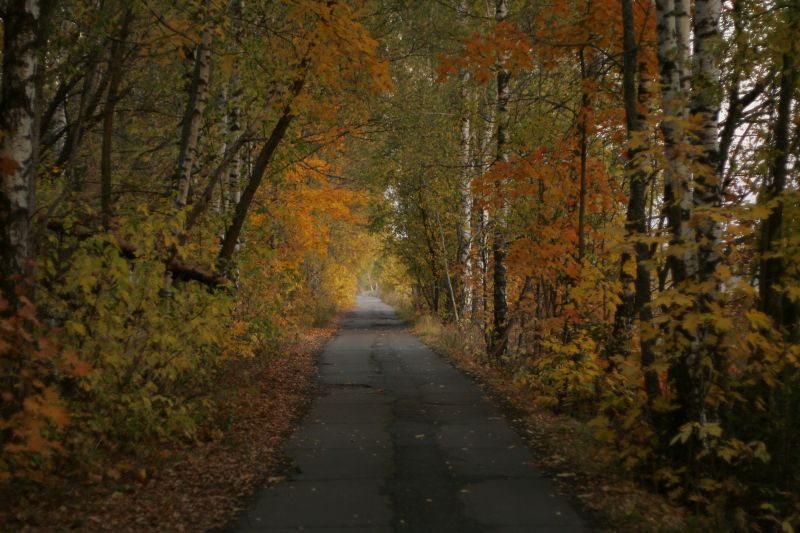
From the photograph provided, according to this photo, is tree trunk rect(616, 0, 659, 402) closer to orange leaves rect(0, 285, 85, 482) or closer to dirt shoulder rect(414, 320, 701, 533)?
dirt shoulder rect(414, 320, 701, 533)

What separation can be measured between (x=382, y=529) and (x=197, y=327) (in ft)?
11.0

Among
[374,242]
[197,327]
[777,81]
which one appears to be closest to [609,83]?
[777,81]

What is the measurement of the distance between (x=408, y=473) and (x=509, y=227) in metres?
7.48

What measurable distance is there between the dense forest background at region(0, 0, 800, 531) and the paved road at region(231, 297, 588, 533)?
1.16 m

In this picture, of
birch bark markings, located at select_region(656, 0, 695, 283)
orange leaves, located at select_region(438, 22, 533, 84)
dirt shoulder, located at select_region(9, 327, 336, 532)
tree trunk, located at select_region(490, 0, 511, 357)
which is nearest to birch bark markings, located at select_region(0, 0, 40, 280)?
dirt shoulder, located at select_region(9, 327, 336, 532)

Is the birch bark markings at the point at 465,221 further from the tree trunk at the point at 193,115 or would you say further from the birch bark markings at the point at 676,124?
the birch bark markings at the point at 676,124

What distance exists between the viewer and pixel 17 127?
5.92 metres

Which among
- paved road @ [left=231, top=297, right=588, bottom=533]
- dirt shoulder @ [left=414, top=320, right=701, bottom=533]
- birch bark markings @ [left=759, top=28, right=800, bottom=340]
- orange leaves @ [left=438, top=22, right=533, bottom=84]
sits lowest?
paved road @ [left=231, top=297, right=588, bottom=533]

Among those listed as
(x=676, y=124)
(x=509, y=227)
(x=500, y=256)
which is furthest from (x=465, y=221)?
(x=676, y=124)

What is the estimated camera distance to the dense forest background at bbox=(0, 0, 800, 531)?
5.93 metres

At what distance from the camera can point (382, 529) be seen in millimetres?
5574

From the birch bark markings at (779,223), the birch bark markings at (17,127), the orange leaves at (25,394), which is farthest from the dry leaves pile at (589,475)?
the birch bark markings at (17,127)

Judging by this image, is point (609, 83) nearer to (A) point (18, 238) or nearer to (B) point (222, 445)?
(B) point (222, 445)

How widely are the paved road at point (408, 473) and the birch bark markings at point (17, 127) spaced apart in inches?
121
